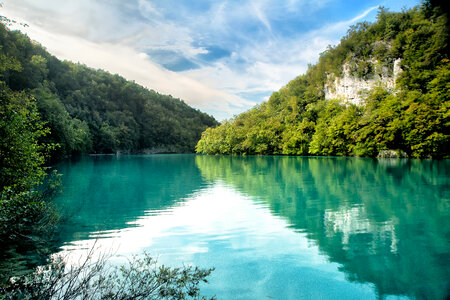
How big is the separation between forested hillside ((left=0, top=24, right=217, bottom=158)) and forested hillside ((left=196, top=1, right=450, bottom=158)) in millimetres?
29948

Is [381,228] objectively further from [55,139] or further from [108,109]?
[108,109]

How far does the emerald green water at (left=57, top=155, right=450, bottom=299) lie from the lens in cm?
430

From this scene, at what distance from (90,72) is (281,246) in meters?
115

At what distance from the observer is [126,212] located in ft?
30.3

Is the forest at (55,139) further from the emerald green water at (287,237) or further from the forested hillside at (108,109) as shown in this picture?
the emerald green water at (287,237)

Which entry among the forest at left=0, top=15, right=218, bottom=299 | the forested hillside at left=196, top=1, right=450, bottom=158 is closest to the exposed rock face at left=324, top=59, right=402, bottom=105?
the forested hillside at left=196, top=1, right=450, bottom=158

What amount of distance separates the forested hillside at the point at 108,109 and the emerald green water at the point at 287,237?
105 feet

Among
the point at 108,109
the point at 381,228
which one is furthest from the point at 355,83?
the point at 108,109

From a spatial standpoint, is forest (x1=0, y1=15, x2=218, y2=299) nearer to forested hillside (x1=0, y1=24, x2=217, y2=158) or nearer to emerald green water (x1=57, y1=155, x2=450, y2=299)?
forested hillside (x1=0, y1=24, x2=217, y2=158)

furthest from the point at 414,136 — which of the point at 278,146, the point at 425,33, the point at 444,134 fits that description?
the point at 278,146

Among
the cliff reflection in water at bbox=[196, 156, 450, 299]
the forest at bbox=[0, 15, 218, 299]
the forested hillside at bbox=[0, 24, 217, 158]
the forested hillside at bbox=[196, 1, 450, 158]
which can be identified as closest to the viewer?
the forest at bbox=[0, 15, 218, 299]

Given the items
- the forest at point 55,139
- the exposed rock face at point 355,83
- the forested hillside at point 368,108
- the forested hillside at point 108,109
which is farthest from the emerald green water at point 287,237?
the exposed rock face at point 355,83

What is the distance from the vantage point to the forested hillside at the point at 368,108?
118 ft

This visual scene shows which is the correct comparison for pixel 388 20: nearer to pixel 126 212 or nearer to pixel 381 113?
pixel 381 113
